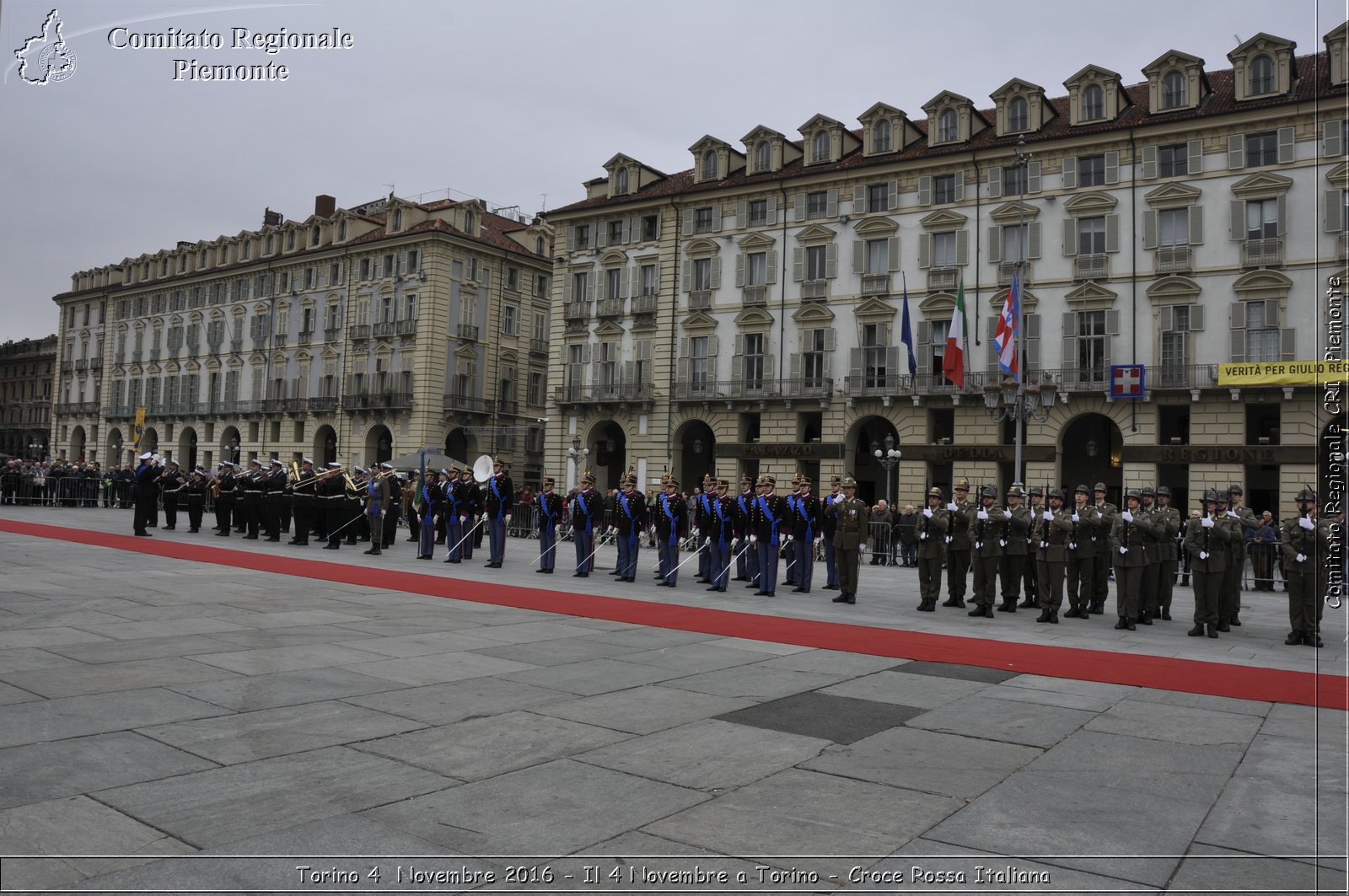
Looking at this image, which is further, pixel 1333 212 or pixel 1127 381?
pixel 1127 381

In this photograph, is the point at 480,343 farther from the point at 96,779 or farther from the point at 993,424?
the point at 96,779

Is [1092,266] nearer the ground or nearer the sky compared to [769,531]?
Answer: nearer the sky

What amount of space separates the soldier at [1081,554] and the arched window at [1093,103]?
90.4 feet

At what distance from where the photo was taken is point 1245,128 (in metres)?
34.5

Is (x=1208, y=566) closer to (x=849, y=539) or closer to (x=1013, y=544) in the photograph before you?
(x=1013, y=544)

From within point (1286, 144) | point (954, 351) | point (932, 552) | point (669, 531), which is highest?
point (1286, 144)

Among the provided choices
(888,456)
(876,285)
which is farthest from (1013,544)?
(876,285)

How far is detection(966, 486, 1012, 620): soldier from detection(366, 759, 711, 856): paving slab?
10525mm

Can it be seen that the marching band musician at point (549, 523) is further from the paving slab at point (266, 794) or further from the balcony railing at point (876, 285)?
the balcony railing at point (876, 285)

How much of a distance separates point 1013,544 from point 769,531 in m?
4.07

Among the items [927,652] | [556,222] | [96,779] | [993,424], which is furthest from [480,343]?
[96,779]

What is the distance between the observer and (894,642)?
1183cm

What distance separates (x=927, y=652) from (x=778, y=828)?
650 centimetres

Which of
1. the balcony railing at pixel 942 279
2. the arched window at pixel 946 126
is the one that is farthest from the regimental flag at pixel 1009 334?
the arched window at pixel 946 126
